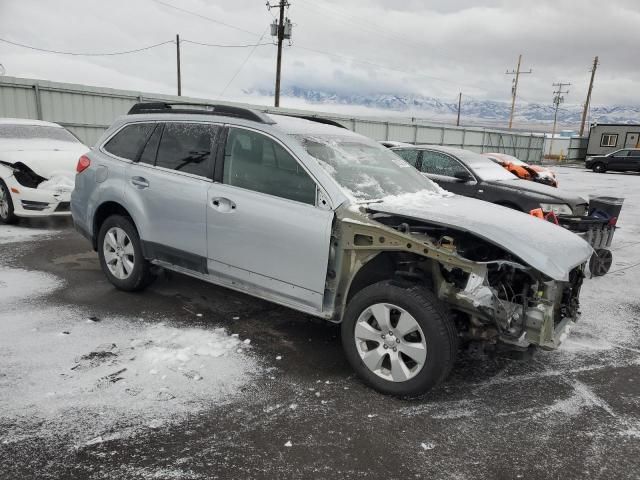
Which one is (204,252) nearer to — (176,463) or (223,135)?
(223,135)

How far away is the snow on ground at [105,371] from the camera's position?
2832 mm

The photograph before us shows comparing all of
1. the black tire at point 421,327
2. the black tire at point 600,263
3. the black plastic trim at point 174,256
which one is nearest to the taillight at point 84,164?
the black plastic trim at point 174,256

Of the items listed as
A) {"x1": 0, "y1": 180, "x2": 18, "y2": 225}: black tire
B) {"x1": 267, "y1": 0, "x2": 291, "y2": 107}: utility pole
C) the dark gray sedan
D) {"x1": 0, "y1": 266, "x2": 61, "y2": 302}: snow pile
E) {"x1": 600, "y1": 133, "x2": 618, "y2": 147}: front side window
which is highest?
{"x1": 267, "y1": 0, "x2": 291, "y2": 107}: utility pole

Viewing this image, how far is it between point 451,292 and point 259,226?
148 centimetres

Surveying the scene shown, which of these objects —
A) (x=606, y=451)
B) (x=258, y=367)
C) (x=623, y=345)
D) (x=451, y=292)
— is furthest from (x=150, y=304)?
(x=623, y=345)

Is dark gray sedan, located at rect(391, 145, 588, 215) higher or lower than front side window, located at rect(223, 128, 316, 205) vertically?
lower

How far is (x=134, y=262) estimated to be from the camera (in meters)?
4.68

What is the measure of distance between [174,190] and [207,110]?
0.79 metres

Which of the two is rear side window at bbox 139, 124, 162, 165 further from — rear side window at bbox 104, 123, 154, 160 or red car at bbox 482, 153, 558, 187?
red car at bbox 482, 153, 558, 187

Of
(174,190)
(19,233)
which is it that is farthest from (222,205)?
(19,233)

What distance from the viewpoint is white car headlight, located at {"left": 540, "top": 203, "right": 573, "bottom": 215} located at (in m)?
7.25

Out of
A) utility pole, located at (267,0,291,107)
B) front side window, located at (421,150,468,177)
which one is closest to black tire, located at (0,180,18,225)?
front side window, located at (421,150,468,177)

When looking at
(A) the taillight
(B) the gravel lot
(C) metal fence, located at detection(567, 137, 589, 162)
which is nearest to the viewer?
(B) the gravel lot

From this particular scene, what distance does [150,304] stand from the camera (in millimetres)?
4633
